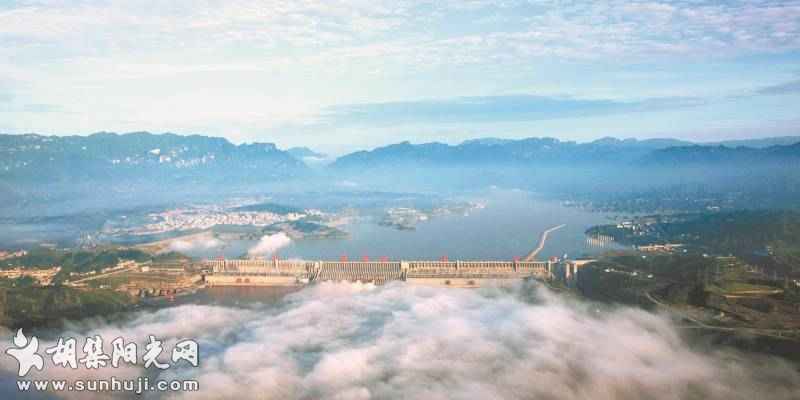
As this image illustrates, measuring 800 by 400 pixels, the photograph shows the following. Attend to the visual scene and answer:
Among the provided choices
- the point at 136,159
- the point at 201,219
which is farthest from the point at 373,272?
the point at 136,159

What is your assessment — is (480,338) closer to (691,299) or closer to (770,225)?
(691,299)

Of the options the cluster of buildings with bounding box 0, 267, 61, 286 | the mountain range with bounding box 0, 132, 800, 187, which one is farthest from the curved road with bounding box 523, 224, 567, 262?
the mountain range with bounding box 0, 132, 800, 187

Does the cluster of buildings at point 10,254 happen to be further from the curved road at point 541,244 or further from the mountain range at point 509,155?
the mountain range at point 509,155

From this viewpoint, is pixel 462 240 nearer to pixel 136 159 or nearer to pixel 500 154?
pixel 136 159

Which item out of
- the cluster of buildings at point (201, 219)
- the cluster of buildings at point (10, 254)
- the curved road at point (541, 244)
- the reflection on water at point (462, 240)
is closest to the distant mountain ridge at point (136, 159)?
the cluster of buildings at point (201, 219)

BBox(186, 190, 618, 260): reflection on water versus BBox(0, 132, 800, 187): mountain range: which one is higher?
BBox(0, 132, 800, 187): mountain range

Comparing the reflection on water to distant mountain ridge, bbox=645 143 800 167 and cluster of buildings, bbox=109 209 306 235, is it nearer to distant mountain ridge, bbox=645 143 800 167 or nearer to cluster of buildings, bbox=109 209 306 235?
cluster of buildings, bbox=109 209 306 235

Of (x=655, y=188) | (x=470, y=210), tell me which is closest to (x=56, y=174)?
(x=470, y=210)

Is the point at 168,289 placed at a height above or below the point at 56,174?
below
